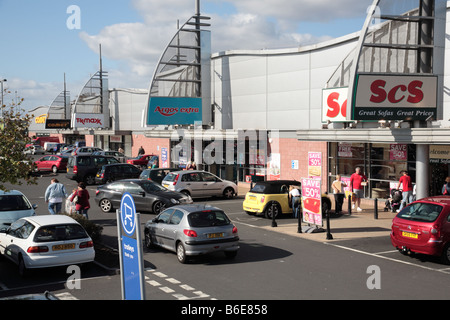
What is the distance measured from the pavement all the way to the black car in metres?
4.59

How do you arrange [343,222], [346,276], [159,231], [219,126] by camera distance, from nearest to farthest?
[346,276]
[159,231]
[343,222]
[219,126]

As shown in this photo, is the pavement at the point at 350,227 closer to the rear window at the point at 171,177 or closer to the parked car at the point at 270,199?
the parked car at the point at 270,199

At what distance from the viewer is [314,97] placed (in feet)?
92.1

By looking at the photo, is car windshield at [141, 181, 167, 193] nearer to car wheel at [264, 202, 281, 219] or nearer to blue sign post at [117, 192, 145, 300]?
car wheel at [264, 202, 281, 219]

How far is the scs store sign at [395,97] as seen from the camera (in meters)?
18.8

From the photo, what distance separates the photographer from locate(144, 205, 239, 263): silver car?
44.0 feet

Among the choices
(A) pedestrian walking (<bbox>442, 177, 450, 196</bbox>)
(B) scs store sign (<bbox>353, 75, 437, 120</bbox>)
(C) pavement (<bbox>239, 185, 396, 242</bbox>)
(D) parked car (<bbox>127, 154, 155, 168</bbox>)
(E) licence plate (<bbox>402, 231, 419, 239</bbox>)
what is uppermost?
(B) scs store sign (<bbox>353, 75, 437, 120</bbox>)

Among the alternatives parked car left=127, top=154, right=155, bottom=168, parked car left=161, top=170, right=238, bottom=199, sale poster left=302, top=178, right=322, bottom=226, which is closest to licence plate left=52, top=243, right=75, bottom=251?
sale poster left=302, top=178, right=322, bottom=226

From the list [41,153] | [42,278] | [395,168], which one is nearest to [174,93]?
[395,168]

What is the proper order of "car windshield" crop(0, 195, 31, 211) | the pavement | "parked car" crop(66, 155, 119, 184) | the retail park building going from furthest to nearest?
"parked car" crop(66, 155, 119, 184), the retail park building, the pavement, "car windshield" crop(0, 195, 31, 211)

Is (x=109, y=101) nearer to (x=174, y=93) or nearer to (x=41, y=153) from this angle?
(x=41, y=153)

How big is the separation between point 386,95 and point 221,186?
10.8m

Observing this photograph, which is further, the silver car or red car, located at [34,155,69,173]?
red car, located at [34,155,69,173]

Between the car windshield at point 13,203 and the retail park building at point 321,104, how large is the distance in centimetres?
1150
